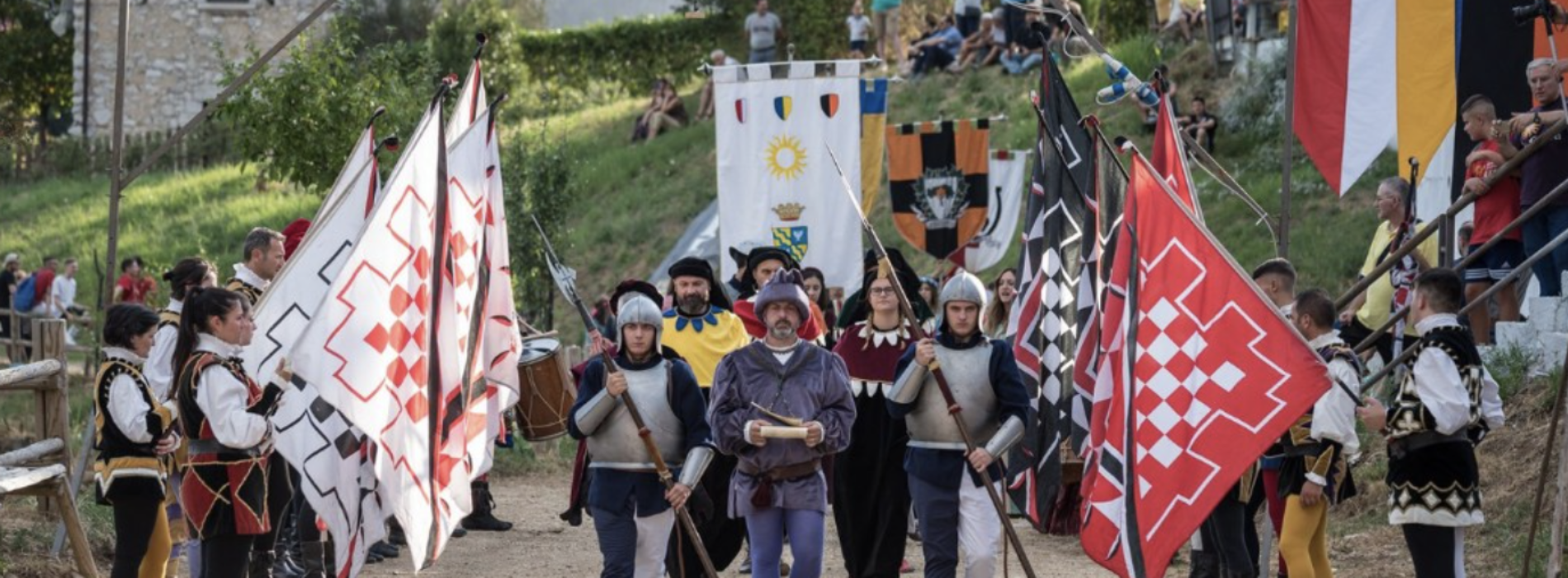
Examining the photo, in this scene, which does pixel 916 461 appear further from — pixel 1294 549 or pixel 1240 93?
pixel 1240 93

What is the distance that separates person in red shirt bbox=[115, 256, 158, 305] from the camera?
74.6ft

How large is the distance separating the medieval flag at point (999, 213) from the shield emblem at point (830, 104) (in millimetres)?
2681

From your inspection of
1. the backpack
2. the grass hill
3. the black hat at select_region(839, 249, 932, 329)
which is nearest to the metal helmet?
the black hat at select_region(839, 249, 932, 329)

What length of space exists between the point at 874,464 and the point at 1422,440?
2901mm

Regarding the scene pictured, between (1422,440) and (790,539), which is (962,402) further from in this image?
(1422,440)

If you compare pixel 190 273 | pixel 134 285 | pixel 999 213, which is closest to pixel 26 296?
pixel 134 285

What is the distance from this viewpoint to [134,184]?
3912cm

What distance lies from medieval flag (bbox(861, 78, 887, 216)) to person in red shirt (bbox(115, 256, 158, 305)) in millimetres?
8575

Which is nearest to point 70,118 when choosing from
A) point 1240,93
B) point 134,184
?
point 134,184

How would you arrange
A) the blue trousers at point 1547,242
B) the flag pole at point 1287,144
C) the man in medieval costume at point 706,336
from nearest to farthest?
the flag pole at point 1287,144
the man in medieval costume at point 706,336
the blue trousers at point 1547,242

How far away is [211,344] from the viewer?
29.3 ft

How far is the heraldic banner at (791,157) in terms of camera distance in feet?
54.0

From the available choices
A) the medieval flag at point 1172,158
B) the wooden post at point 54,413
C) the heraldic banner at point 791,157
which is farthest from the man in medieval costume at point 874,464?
the heraldic banner at point 791,157

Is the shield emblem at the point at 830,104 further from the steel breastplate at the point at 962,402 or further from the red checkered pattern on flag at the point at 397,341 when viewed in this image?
the red checkered pattern on flag at the point at 397,341
